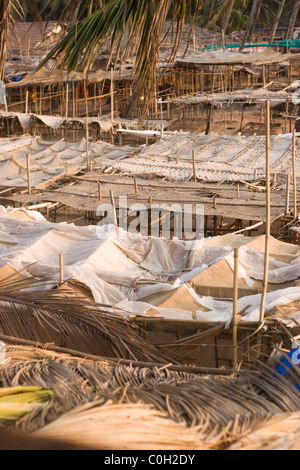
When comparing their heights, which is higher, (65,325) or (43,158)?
(65,325)

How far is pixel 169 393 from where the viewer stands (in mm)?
2709

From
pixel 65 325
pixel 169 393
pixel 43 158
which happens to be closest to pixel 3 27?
pixel 65 325

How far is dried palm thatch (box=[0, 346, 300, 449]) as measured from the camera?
234 cm

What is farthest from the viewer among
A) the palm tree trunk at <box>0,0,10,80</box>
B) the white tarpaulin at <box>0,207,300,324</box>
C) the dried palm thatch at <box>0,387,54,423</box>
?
the white tarpaulin at <box>0,207,300,324</box>

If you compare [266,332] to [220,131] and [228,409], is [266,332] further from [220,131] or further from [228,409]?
[220,131]

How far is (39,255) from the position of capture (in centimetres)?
818

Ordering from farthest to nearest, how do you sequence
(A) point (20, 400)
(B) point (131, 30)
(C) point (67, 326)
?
(C) point (67, 326) → (B) point (131, 30) → (A) point (20, 400)

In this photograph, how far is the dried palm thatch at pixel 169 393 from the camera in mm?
Result: 2336

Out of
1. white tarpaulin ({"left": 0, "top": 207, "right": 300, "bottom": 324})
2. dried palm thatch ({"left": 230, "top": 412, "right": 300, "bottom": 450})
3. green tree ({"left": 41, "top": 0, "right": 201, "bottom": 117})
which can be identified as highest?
green tree ({"left": 41, "top": 0, "right": 201, "bottom": 117})

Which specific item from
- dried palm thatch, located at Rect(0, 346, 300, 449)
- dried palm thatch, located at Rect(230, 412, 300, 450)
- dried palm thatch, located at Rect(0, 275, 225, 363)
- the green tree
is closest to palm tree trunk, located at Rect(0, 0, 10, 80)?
the green tree

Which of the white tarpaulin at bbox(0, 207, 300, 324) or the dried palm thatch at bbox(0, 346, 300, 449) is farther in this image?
the white tarpaulin at bbox(0, 207, 300, 324)

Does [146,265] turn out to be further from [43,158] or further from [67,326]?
[43,158]

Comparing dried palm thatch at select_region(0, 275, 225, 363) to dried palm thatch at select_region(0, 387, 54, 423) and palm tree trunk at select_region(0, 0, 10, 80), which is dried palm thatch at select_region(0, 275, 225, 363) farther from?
palm tree trunk at select_region(0, 0, 10, 80)

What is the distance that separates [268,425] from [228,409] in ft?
Result: 0.75
